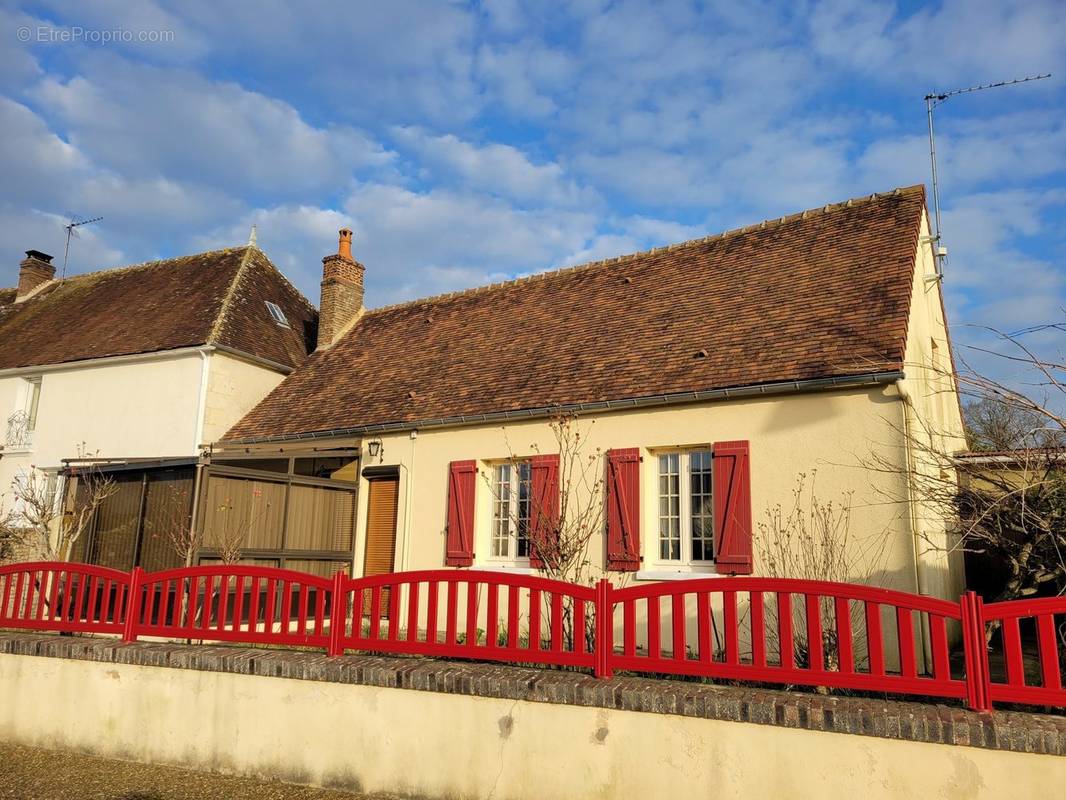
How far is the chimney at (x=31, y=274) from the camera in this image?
21031mm

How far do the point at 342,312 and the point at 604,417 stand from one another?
8585mm

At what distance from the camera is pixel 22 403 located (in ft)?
56.0

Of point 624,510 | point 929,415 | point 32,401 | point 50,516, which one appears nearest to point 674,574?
point 624,510

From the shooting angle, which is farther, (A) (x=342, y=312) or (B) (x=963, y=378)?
(A) (x=342, y=312)

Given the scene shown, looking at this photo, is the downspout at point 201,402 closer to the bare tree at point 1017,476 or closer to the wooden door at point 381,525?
the wooden door at point 381,525

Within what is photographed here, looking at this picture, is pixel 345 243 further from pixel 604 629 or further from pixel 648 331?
pixel 604 629

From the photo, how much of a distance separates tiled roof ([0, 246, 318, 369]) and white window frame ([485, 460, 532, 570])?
6762mm

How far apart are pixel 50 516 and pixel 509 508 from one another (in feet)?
24.5

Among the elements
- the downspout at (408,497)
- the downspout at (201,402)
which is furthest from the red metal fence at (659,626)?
the downspout at (201,402)

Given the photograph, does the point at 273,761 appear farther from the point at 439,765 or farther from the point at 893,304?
the point at 893,304

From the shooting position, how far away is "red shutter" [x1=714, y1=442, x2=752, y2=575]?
8.95 meters

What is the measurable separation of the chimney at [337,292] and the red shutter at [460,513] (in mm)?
6642

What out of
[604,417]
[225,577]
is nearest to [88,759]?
[225,577]

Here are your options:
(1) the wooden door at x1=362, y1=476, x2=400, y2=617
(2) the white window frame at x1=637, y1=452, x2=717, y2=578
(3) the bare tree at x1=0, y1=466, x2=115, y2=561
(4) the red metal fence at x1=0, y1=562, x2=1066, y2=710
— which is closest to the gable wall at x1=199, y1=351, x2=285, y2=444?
(3) the bare tree at x1=0, y1=466, x2=115, y2=561
